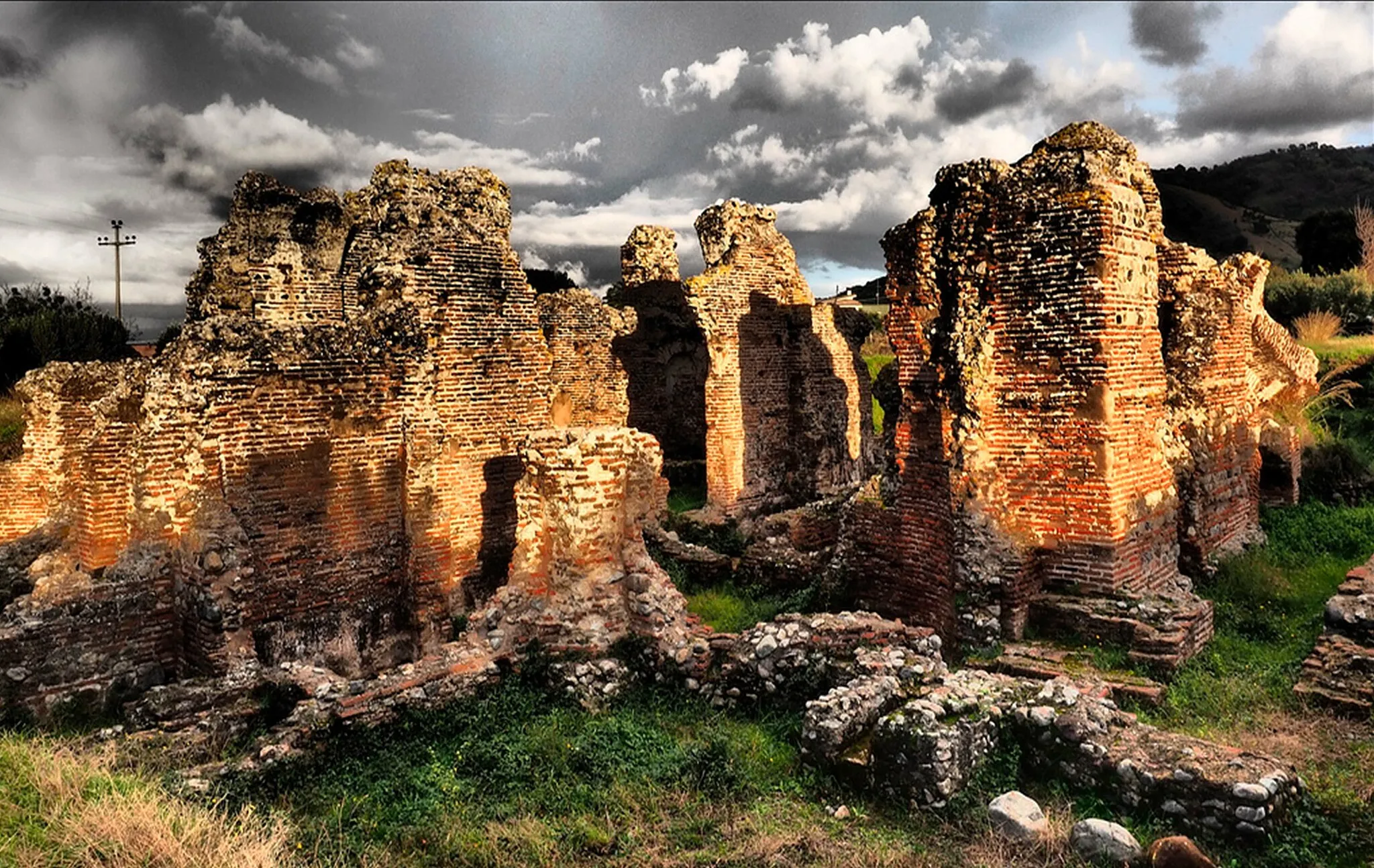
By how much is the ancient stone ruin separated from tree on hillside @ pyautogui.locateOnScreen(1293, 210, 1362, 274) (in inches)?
1325

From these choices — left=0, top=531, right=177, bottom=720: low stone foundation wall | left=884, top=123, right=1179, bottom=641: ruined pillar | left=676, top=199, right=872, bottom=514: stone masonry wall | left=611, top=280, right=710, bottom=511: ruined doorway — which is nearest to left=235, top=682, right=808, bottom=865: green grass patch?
left=884, top=123, right=1179, bottom=641: ruined pillar

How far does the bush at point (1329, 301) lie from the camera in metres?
25.3

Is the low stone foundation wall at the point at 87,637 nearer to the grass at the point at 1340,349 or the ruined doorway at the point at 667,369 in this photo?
the ruined doorway at the point at 667,369

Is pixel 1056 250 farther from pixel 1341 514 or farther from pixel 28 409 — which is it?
pixel 28 409

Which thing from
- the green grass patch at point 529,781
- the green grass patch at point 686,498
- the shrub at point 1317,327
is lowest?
the green grass patch at point 529,781

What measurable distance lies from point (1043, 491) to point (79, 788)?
8089 millimetres

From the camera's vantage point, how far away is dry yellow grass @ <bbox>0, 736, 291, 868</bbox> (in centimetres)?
463

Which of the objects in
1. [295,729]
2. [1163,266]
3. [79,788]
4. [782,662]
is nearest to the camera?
[79,788]

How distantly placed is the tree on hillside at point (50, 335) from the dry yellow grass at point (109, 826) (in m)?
23.9

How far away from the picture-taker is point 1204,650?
8.61 meters

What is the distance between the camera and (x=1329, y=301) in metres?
25.4

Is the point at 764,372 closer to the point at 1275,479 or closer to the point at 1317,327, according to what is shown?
the point at 1275,479

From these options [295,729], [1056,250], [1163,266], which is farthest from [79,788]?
[1163,266]

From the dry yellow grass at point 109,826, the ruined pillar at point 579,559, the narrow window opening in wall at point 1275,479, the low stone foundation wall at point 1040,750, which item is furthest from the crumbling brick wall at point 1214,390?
the dry yellow grass at point 109,826
